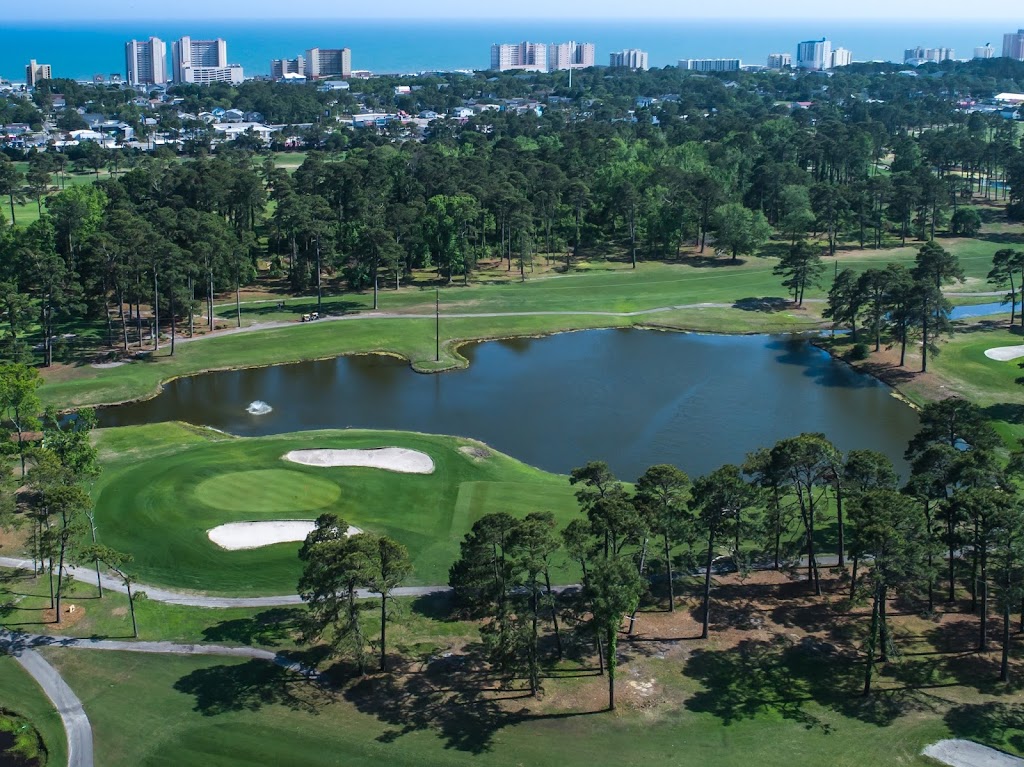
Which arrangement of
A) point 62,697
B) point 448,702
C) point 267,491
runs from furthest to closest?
point 267,491
point 62,697
point 448,702

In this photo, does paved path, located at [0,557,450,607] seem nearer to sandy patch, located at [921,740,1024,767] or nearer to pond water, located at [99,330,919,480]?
pond water, located at [99,330,919,480]

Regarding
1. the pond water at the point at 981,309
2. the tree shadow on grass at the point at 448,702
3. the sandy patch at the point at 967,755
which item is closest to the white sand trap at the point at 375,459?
the tree shadow on grass at the point at 448,702

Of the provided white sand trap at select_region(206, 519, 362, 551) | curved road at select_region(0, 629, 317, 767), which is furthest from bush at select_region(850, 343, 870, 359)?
curved road at select_region(0, 629, 317, 767)

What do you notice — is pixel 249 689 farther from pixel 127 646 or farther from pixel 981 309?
pixel 981 309

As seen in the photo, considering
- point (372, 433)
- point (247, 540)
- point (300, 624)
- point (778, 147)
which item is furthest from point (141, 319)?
point (778, 147)

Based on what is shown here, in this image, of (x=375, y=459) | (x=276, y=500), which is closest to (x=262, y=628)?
(x=276, y=500)
